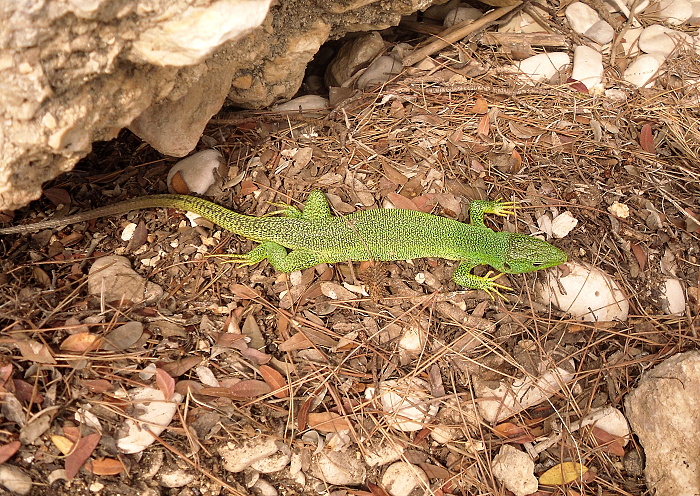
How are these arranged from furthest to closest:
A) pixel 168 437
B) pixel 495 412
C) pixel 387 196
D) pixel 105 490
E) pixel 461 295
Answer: pixel 387 196
pixel 461 295
pixel 495 412
pixel 168 437
pixel 105 490

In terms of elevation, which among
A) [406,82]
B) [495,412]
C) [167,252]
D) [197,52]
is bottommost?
→ [495,412]

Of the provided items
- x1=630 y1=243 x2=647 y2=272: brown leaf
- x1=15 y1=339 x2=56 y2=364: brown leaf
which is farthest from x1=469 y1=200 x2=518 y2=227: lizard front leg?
x1=15 y1=339 x2=56 y2=364: brown leaf

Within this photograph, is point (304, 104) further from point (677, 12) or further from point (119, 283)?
point (677, 12)

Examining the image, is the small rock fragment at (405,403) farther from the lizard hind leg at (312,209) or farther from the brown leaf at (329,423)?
the lizard hind leg at (312,209)

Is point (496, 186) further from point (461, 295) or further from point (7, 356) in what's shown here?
point (7, 356)

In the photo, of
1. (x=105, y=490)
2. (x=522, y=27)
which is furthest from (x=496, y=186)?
(x=105, y=490)

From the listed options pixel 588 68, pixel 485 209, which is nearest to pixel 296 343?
pixel 485 209
